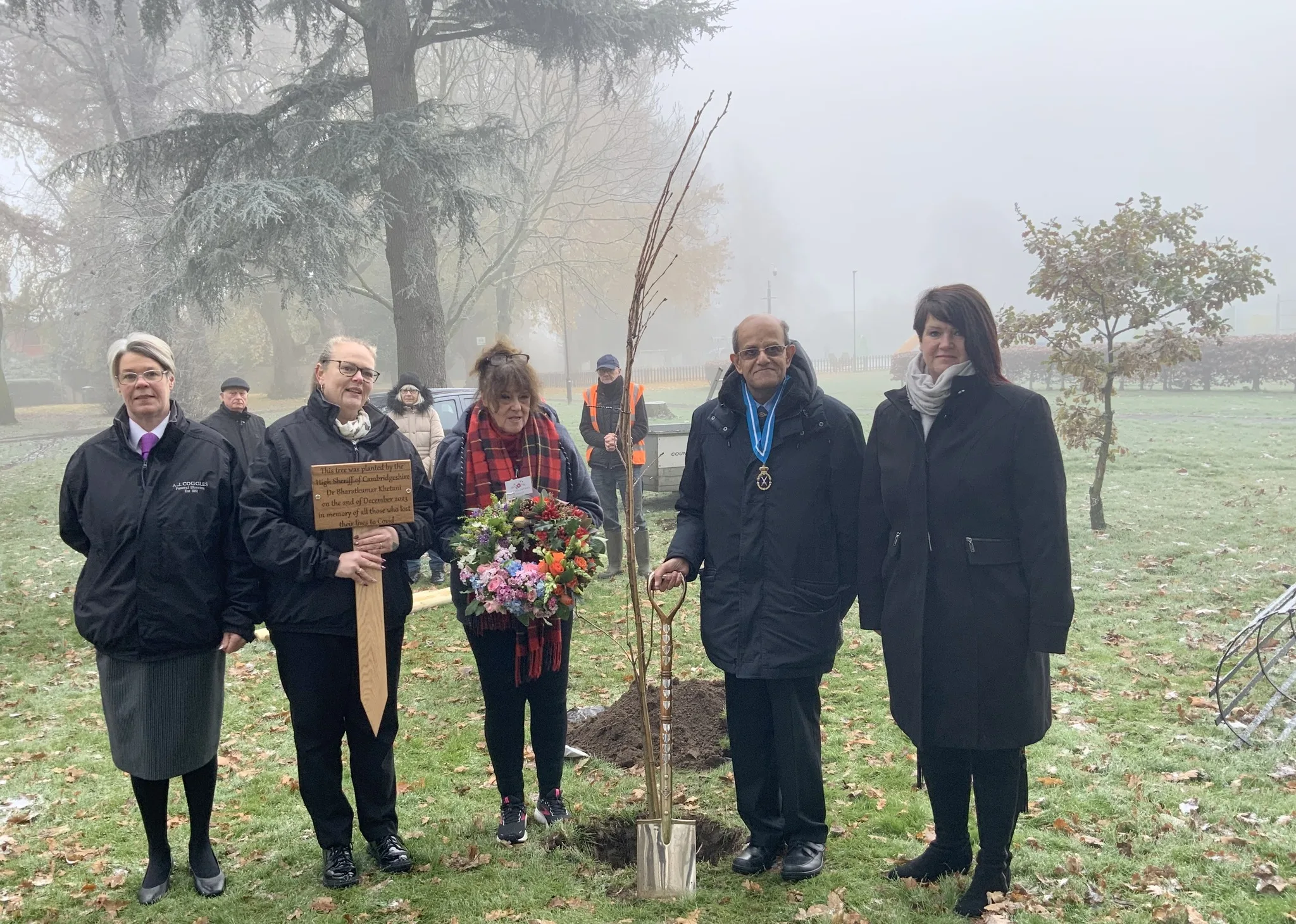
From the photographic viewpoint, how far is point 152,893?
3.63 m

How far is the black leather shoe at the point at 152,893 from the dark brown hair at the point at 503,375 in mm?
2326

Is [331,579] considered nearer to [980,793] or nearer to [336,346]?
[336,346]

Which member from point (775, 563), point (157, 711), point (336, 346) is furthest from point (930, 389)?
point (157, 711)

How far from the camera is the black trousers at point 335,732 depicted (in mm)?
3506

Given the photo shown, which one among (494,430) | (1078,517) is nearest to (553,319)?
(1078,517)

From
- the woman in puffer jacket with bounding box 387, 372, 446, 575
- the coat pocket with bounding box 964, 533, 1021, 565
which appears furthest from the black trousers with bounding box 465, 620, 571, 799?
the woman in puffer jacket with bounding box 387, 372, 446, 575

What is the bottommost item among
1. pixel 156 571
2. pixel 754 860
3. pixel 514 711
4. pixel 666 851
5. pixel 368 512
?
pixel 754 860

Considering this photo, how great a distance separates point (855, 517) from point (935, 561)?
0.37m

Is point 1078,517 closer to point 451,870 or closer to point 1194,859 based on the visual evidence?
point 1194,859

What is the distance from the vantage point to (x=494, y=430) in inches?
150

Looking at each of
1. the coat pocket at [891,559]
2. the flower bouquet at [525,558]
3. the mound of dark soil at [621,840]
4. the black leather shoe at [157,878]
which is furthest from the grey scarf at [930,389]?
the black leather shoe at [157,878]

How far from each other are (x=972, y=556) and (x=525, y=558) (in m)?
1.66

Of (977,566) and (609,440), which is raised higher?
(609,440)

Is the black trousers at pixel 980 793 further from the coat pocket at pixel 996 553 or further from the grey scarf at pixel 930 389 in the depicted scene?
the grey scarf at pixel 930 389
